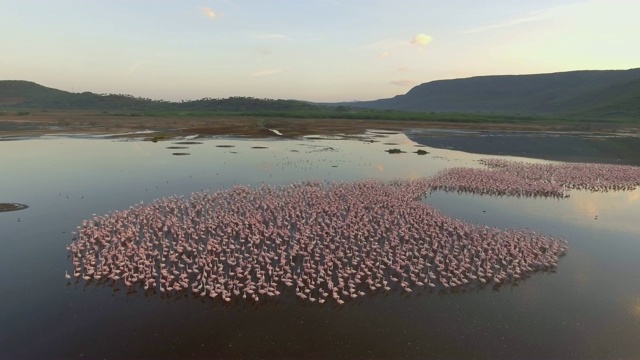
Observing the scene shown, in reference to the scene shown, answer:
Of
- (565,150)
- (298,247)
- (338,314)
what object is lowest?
(338,314)

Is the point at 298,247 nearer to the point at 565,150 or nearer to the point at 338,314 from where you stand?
the point at 338,314

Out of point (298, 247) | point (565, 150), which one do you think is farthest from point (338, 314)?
point (565, 150)

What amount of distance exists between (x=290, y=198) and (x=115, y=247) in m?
13.2

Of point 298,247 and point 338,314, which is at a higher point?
point 298,247

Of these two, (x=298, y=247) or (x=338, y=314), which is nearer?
(x=338, y=314)

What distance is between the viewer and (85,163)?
159ft

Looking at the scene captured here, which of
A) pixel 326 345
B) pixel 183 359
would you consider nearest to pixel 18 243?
pixel 183 359

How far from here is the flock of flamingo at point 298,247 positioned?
18203 mm

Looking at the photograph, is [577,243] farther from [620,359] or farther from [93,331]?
[93,331]

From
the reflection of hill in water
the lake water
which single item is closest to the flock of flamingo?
the lake water

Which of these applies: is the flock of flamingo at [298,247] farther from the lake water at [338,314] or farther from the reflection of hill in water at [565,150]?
the reflection of hill in water at [565,150]

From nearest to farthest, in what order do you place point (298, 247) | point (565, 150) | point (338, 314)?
point (338, 314) → point (298, 247) → point (565, 150)

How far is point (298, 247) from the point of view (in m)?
21.5

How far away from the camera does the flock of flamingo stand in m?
18.2
